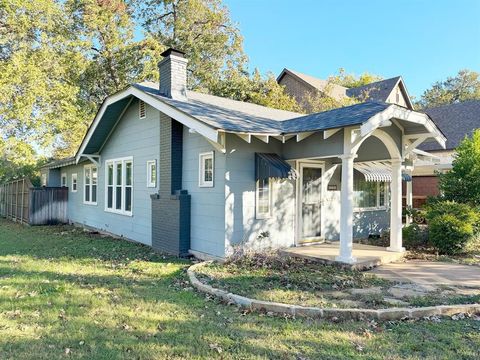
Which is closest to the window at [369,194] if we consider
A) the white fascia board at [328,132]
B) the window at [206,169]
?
the white fascia board at [328,132]

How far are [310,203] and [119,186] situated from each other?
715cm

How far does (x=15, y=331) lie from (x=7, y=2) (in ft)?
66.5

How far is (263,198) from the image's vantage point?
8984 millimetres

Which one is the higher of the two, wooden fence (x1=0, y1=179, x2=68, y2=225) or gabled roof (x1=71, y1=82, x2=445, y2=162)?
gabled roof (x1=71, y1=82, x2=445, y2=162)

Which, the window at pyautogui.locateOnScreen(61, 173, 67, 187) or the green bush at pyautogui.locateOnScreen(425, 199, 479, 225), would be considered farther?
the window at pyautogui.locateOnScreen(61, 173, 67, 187)

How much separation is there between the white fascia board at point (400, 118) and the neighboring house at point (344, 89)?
1851 centimetres

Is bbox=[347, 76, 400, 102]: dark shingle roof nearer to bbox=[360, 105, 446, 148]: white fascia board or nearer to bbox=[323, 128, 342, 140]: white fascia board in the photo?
bbox=[360, 105, 446, 148]: white fascia board

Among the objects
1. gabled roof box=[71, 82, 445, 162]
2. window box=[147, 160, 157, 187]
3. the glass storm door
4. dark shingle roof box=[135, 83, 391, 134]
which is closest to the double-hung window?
window box=[147, 160, 157, 187]

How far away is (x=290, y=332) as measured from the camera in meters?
4.41

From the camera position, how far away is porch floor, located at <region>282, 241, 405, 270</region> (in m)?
7.83

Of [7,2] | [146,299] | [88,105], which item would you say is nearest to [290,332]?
[146,299]

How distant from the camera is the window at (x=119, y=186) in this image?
1241 centimetres

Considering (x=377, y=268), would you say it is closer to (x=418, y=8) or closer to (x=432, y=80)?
(x=418, y=8)

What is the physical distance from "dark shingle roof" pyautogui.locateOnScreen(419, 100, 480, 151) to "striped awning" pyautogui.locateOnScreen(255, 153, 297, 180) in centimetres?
1793
